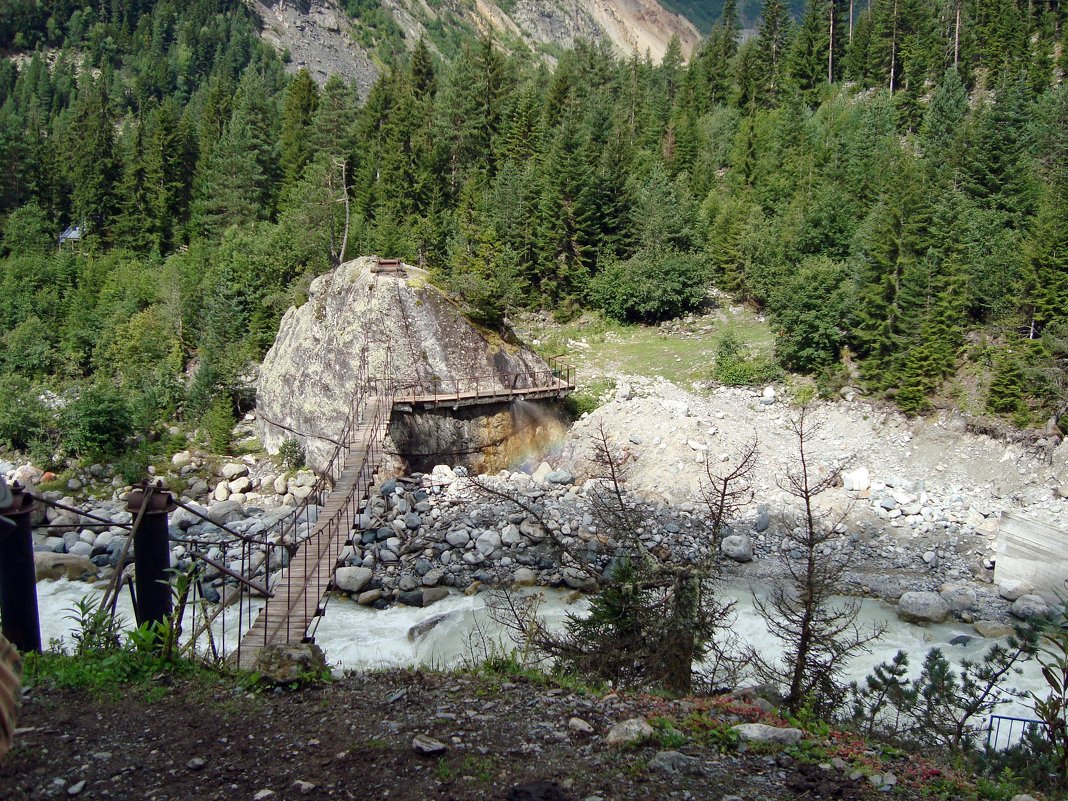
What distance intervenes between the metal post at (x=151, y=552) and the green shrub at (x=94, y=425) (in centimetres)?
2386

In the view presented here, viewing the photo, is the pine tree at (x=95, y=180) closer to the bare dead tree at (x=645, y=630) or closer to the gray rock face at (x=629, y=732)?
the bare dead tree at (x=645, y=630)

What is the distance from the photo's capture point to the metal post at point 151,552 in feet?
20.5

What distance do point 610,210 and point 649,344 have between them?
345 inches

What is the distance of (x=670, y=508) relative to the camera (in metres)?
21.9

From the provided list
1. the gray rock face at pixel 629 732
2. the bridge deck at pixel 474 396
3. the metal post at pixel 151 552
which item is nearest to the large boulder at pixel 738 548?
the bridge deck at pixel 474 396

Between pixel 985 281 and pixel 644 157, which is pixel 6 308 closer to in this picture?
pixel 644 157

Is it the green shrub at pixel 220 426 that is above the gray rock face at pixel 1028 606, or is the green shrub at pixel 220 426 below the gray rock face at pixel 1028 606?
below

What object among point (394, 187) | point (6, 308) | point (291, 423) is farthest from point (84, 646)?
point (6, 308)

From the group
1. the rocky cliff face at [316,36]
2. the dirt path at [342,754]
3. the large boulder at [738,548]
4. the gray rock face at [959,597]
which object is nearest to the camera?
the dirt path at [342,754]

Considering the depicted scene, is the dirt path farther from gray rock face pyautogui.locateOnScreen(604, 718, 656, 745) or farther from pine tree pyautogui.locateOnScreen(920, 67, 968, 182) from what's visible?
pine tree pyautogui.locateOnScreen(920, 67, 968, 182)

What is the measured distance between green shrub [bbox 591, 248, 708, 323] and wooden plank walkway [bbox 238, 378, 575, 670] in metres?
11.9

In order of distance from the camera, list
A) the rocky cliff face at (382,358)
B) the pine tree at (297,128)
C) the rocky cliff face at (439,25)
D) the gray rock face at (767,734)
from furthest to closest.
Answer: the rocky cliff face at (439,25), the pine tree at (297,128), the rocky cliff face at (382,358), the gray rock face at (767,734)

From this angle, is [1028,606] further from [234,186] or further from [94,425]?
[234,186]

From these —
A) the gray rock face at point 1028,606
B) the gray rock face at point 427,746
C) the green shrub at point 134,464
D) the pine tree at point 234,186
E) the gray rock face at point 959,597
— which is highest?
the pine tree at point 234,186
